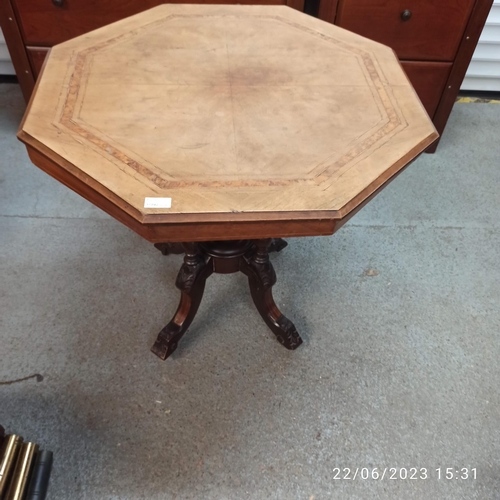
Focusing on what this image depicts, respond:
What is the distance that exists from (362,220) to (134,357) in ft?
3.28

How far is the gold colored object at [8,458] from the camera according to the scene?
992 millimetres

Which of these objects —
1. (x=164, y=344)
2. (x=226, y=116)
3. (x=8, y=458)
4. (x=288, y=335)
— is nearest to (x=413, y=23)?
(x=226, y=116)

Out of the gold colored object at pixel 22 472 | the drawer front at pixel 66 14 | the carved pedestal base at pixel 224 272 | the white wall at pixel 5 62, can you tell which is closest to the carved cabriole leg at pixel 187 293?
the carved pedestal base at pixel 224 272

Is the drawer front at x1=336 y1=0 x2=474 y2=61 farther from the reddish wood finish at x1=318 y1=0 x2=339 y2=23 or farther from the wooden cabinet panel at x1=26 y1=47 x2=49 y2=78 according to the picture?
the wooden cabinet panel at x1=26 y1=47 x2=49 y2=78

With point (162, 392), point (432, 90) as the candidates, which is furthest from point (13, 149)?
point (432, 90)

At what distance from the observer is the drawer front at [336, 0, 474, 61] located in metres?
1.65

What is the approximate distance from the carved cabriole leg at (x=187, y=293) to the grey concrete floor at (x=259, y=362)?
0.06 m

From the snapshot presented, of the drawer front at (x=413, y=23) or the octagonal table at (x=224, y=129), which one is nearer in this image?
the octagonal table at (x=224, y=129)

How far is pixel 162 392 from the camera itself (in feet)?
4.29

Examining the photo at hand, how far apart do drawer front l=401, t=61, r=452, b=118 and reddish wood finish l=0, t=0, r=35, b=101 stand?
1455mm

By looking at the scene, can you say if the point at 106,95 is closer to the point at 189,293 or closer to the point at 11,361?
the point at 189,293

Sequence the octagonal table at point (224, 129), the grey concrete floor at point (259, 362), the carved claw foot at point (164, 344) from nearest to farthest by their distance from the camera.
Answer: the octagonal table at point (224, 129) < the grey concrete floor at point (259, 362) < the carved claw foot at point (164, 344)

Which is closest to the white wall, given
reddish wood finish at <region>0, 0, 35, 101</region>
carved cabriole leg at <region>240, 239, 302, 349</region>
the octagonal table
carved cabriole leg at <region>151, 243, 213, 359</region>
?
reddish wood finish at <region>0, 0, 35, 101</region>

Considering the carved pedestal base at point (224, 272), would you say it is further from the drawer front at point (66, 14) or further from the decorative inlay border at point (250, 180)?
the drawer front at point (66, 14)
